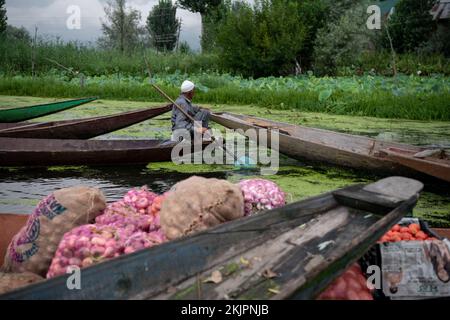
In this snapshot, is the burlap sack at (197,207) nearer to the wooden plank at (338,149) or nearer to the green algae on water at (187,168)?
the wooden plank at (338,149)

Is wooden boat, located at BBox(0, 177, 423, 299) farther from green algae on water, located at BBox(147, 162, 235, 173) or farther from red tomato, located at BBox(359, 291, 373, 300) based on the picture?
green algae on water, located at BBox(147, 162, 235, 173)

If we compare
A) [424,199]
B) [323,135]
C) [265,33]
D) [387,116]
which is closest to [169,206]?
[424,199]

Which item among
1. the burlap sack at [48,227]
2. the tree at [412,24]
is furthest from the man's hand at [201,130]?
the tree at [412,24]

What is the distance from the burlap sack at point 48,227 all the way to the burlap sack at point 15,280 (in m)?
0.09

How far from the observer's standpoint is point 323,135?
4.95m

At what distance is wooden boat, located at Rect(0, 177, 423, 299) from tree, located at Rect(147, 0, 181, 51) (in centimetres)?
2726

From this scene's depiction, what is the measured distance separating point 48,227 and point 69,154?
272 centimetres

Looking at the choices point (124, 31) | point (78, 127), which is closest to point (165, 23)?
point (124, 31)

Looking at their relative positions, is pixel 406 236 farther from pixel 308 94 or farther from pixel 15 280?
pixel 308 94

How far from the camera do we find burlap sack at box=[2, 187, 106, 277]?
5.93ft

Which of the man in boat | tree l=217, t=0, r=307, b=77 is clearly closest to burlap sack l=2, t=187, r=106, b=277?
the man in boat

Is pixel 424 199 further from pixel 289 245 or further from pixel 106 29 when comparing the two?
pixel 106 29

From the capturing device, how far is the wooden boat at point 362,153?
10.8ft
